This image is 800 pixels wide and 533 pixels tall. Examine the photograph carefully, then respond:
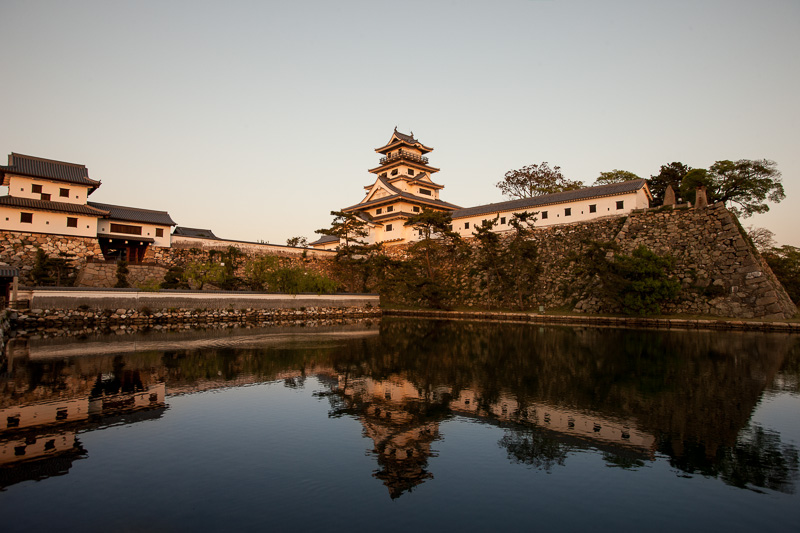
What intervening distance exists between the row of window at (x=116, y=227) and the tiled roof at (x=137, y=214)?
2.02 feet

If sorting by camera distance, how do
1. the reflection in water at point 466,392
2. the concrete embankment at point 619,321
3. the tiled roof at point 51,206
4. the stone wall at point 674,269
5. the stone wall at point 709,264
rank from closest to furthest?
the reflection in water at point 466,392
the concrete embankment at point 619,321
the stone wall at point 709,264
the stone wall at point 674,269
the tiled roof at point 51,206

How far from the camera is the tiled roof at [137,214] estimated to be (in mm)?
32031

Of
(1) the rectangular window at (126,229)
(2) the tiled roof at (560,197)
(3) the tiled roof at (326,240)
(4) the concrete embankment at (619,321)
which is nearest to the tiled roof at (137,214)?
(1) the rectangular window at (126,229)

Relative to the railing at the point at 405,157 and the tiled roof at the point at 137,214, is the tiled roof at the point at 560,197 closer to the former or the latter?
the railing at the point at 405,157

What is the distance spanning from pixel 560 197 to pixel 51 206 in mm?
37461

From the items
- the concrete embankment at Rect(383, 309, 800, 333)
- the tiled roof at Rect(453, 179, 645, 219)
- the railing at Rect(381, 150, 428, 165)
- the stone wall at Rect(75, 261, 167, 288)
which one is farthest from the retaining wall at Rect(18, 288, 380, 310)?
the railing at Rect(381, 150, 428, 165)

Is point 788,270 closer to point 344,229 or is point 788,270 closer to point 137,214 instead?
point 344,229

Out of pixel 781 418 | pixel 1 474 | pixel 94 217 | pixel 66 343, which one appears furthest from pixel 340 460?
pixel 94 217

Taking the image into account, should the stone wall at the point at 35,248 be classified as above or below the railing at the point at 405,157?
below

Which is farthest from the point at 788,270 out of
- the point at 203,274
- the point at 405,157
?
the point at 203,274

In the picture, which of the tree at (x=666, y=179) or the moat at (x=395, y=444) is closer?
the moat at (x=395, y=444)

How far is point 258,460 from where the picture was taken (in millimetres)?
5547

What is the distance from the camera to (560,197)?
116 ft

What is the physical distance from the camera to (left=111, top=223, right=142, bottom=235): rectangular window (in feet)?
105
